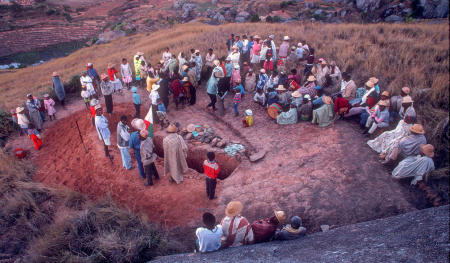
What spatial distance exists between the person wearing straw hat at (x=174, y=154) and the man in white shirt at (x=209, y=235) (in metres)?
2.60

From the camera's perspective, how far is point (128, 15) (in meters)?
38.3

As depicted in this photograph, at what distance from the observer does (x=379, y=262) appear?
346cm

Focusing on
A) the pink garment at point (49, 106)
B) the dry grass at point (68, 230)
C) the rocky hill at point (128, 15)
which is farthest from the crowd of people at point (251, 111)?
the rocky hill at point (128, 15)

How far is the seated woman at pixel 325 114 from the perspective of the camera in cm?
837

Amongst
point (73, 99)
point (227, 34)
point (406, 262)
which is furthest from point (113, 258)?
point (227, 34)

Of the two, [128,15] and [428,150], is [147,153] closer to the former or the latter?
[428,150]

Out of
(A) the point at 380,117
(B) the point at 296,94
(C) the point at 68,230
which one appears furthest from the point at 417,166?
(C) the point at 68,230

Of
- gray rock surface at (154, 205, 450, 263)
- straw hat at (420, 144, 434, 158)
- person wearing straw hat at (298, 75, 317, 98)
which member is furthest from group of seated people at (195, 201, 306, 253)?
person wearing straw hat at (298, 75, 317, 98)

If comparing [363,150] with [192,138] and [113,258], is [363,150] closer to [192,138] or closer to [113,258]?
[192,138]

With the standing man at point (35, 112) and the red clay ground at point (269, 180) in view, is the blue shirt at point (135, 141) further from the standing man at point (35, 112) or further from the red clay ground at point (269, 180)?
the standing man at point (35, 112)

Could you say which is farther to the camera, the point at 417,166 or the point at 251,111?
the point at 251,111

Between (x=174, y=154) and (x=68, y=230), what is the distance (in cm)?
268

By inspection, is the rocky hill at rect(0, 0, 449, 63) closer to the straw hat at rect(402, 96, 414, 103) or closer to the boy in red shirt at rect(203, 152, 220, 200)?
the straw hat at rect(402, 96, 414, 103)

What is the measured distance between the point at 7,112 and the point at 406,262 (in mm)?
12743
